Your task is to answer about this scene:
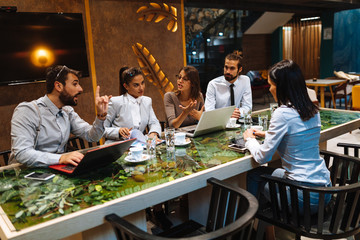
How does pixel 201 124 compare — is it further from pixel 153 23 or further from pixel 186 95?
pixel 153 23

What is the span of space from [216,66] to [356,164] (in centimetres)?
595

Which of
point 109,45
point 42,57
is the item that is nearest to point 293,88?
point 42,57

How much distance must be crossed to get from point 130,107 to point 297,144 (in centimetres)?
155

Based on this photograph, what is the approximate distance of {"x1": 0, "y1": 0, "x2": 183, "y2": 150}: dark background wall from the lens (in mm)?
3990

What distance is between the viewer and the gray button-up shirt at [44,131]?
2012 millimetres

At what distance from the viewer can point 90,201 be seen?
1.48 meters

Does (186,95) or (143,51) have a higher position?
(143,51)

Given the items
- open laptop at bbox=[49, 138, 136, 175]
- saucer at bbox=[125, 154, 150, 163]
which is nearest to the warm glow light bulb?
open laptop at bbox=[49, 138, 136, 175]

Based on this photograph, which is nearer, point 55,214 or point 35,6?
point 55,214

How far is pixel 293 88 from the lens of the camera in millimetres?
1942

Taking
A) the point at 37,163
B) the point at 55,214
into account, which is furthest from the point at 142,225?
the point at 37,163

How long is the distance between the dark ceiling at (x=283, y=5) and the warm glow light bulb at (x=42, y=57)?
322 centimetres

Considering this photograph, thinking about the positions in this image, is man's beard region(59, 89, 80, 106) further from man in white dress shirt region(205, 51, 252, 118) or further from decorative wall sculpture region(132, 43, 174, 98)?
decorative wall sculpture region(132, 43, 174, 98)

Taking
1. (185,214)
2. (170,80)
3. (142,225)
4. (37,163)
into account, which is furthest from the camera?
(170,80)
